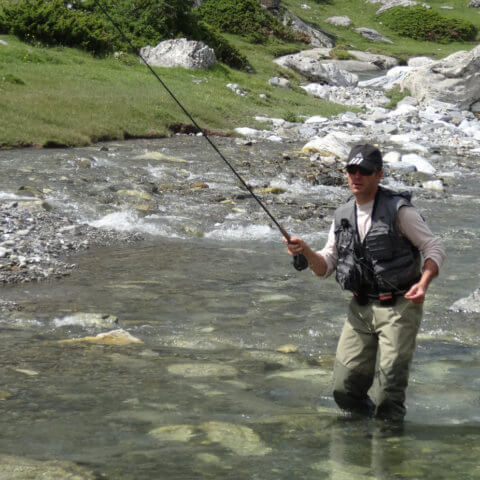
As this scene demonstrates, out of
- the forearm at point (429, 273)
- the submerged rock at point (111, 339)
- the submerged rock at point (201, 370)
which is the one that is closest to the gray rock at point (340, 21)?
the submerged rock at point (111, 339)

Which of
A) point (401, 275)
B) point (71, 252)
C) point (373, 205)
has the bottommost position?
point (71, 252)

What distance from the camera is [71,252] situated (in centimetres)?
1124

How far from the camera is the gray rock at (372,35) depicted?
62.9 m

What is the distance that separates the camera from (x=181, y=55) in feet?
100

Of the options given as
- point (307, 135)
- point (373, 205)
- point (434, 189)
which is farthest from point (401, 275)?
point (307, 135)

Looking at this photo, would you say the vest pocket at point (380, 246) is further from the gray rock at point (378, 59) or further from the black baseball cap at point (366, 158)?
the gray rock at point (378, 59)

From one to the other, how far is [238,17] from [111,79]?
25379 millimetres

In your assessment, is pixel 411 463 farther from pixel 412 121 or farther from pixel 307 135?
pixel 412 121

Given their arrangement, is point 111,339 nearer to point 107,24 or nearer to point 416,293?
point 416,293

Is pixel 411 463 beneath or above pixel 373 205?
beneath

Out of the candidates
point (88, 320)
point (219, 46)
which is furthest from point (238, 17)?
point (88, 320)

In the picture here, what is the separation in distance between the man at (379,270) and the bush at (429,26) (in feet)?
207

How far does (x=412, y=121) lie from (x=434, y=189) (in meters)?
10.6

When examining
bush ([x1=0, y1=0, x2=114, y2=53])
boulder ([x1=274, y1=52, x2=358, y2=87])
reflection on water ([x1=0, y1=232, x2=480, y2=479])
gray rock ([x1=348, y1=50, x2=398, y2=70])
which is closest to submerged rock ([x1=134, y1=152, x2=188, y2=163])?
reflection on water ([x1=0, y1=232, x2=480, y2=479])
